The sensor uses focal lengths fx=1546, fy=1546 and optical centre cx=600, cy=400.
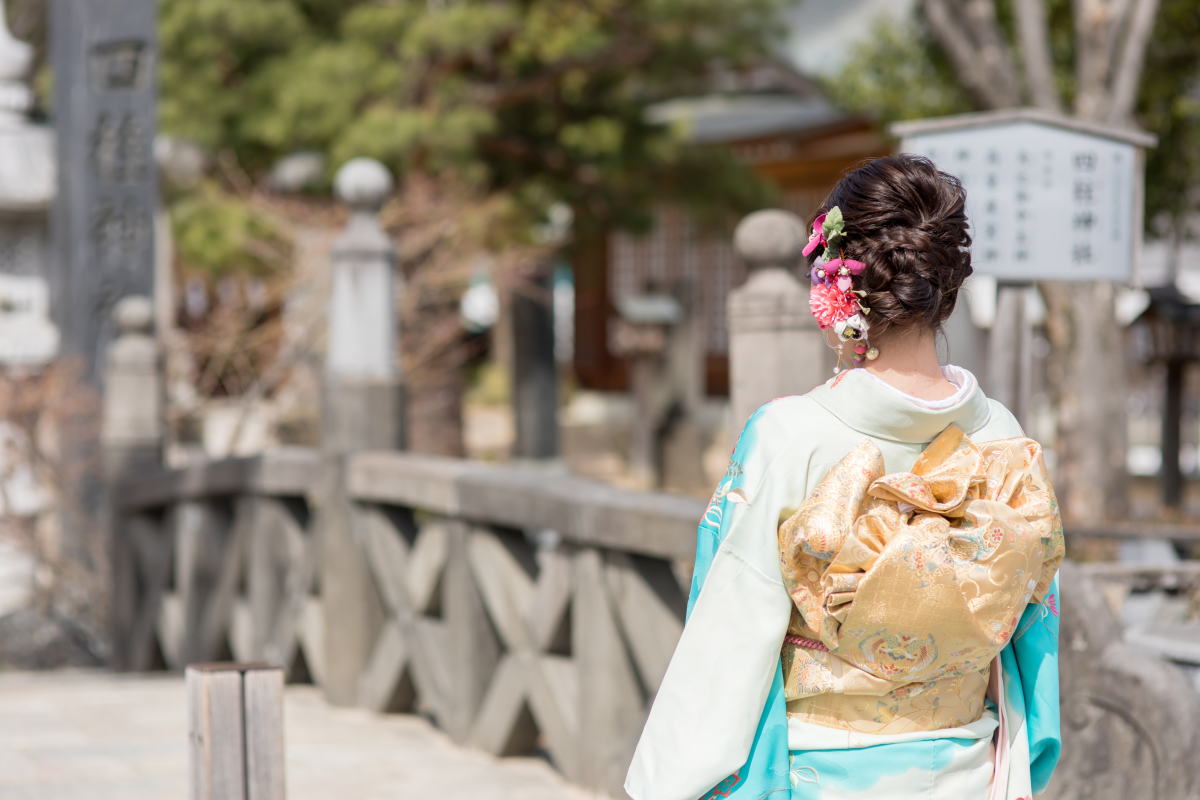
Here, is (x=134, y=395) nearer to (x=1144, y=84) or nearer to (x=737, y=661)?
(x=737, y=661)

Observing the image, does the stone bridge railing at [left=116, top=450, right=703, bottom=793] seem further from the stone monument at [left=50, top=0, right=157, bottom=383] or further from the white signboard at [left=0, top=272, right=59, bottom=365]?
the white signboard at [left=0, top=272, right=59, bottom=365]

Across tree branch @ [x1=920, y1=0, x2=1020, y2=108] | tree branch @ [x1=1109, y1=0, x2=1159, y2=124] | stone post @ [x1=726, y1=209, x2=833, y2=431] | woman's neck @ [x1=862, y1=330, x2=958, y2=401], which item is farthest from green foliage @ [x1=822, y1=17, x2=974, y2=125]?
woman's neck @ [x1=862, y1=330, x2=958, y2=401]

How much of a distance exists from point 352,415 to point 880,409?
12.6 feet

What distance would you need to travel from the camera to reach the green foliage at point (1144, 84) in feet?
39.0

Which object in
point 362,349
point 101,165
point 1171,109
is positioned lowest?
point 362,349

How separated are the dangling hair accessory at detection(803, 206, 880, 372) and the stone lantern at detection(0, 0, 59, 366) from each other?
7.26 metres

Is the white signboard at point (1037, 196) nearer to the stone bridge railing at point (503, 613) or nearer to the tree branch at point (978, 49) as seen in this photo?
the stone bridge railing at point (503, 613)

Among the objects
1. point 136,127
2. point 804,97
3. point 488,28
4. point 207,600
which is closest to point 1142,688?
point 207,600

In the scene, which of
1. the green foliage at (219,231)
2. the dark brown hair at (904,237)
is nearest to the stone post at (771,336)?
the dark brown hair at (904,237)

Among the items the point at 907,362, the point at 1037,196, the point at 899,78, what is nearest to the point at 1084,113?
the point at 899,78

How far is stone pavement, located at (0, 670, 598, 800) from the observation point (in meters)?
4.56

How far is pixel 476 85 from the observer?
12828 mm

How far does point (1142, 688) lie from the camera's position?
10.3 ft

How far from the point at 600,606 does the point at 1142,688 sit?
1.60 metres
